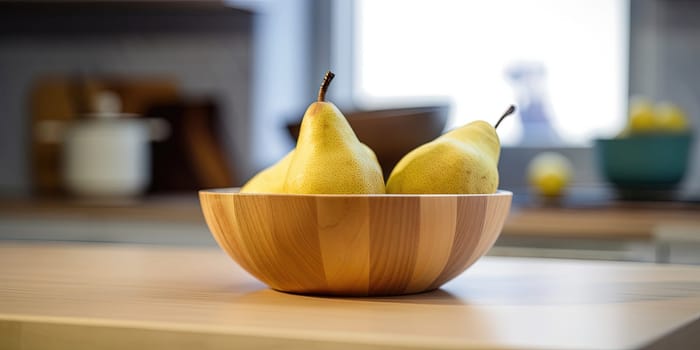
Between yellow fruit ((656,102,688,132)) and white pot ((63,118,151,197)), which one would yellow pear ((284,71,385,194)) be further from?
white pot ((63,118,151,197))

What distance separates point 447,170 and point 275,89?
7.39 ft

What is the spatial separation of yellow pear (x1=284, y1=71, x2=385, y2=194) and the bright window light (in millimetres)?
2082

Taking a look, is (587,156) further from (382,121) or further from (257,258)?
(257,258)

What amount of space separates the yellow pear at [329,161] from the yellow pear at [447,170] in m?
0.03

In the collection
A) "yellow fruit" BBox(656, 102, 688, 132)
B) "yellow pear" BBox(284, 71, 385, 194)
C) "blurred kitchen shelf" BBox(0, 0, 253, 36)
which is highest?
"blurred kitchen shelf" BBox(0, 0, 253, 36)

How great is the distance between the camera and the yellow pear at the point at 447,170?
31.8 inches

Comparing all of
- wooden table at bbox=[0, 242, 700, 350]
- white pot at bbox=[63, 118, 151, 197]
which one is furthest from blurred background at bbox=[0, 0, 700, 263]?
wooden table at bbox=[0, 242, 700, 350]

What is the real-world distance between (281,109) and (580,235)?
51.1 inches

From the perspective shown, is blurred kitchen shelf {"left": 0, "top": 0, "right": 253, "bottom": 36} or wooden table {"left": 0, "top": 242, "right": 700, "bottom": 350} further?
blurred kitchen shelf {"left": 0, "top": 0, "right": 253, "bottom": 36}

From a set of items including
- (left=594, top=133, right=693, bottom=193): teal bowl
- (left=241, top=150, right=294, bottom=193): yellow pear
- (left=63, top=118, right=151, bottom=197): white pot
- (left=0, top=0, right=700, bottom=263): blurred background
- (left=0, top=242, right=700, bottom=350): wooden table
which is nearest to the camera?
(left=0, top=242, right=700, bottom=350): wooden table

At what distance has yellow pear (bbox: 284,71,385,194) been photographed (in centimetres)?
77

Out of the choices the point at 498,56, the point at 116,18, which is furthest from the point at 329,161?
the point at 116,18

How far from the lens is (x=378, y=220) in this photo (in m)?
0.73

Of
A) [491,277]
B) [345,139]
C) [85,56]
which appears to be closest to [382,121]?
[491,277]
